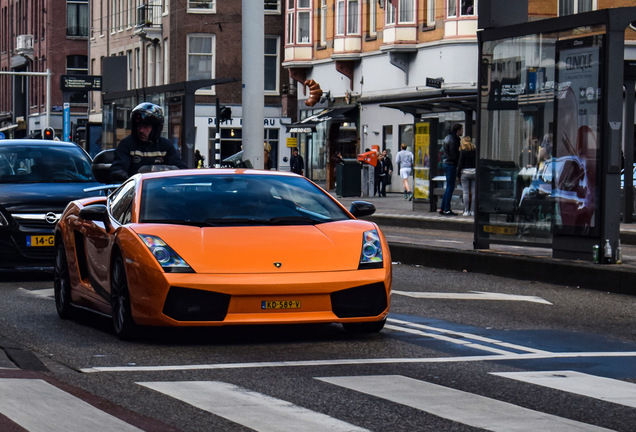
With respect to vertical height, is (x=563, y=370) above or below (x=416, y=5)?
below

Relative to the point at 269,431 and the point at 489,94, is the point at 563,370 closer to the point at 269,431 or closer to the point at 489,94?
the point at 269,431

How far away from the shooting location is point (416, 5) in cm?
5041

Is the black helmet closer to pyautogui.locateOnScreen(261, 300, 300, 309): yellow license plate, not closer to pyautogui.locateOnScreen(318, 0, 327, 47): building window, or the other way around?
pyautogui.locateOnScreen(261, 300, 300, 309): yellow license plate

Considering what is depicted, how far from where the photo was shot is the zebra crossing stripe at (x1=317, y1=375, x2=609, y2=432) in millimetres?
6266

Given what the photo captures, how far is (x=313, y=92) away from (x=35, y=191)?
146 feet

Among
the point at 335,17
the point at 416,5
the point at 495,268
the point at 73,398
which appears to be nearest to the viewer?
the point at 73,398

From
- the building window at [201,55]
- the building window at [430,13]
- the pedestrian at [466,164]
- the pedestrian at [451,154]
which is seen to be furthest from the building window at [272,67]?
the pedestrian at [466,164]

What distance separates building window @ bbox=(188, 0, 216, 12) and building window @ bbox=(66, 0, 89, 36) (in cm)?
2668

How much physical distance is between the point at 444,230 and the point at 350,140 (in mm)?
28681

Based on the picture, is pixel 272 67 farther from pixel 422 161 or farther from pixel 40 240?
pixel 40 240

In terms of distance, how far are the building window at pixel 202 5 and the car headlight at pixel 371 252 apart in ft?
199

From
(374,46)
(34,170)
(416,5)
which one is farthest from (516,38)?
(374,46)

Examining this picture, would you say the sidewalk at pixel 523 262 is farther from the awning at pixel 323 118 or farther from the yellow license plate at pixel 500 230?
the awning at pixel 323 118

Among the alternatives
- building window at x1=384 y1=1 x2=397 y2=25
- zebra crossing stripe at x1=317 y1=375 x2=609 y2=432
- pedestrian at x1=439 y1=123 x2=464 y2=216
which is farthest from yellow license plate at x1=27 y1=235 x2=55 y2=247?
building window at x1=384 y1=1 x2=397 y2=25
